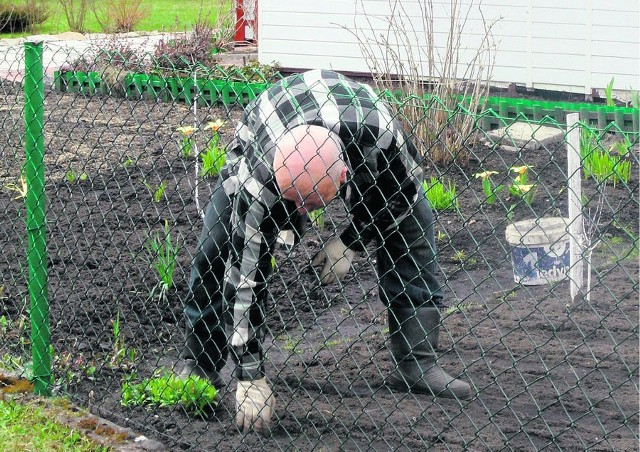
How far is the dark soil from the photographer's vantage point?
143 inches

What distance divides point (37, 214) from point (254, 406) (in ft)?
4.05

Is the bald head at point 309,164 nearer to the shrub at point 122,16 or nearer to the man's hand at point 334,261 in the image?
the man's hand at point 334,261

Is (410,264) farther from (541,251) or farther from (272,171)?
(541,251)

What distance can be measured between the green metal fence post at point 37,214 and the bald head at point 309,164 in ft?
4.03

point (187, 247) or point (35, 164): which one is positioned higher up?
point (35, 164)

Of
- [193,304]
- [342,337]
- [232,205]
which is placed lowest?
[342,337]

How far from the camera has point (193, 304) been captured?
4.05 m

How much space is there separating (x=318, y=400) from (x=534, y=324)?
1282 millimetres

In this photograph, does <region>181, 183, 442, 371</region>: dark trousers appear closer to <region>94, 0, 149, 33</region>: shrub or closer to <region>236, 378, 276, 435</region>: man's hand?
<region>236, 378, 276, 435</region>: man's hand

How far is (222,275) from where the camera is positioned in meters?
4.04

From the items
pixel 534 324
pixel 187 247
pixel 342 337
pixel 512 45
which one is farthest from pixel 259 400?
pixel 512 45

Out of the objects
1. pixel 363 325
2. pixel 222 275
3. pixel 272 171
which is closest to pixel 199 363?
pixel 222 275

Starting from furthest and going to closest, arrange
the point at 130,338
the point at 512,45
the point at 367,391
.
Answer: the point at 512,45 → the point at 130,338 → the point at 367,391

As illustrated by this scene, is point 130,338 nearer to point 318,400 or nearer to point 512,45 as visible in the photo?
point 318,400
